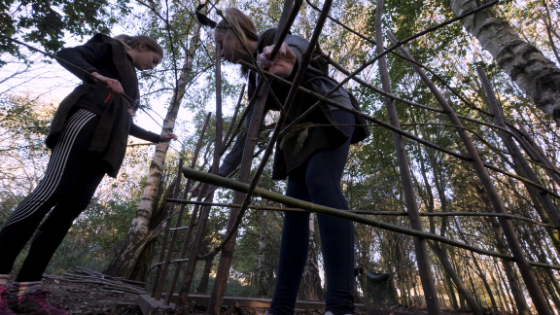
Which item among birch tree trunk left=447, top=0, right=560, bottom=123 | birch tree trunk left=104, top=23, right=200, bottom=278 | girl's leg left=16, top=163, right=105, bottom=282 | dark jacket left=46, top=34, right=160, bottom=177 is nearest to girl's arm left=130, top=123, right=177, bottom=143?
dark jacket left=46, top=34, right=160, bottom=177

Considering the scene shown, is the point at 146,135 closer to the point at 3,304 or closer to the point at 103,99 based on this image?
the point at 103,99

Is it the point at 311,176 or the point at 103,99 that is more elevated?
the point at 103,99

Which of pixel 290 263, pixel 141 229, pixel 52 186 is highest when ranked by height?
pixel 141 229

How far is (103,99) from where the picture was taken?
1.53m

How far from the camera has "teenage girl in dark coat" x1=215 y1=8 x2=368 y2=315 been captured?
0.89 meters

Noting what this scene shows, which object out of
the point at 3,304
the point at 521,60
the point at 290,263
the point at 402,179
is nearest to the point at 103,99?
the point at 3,304

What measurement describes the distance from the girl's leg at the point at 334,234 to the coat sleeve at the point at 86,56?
129 centimetres

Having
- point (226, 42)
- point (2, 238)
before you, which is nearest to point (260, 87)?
point (226, 42)

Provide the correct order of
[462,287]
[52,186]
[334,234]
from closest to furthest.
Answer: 1. [334,234]
2. [52,186]
3. [462,287]

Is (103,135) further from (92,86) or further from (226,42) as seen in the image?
(226,42)

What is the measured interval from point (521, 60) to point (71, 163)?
3.24 metres

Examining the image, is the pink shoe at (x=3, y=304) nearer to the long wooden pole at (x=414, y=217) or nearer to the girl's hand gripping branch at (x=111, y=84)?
the girl's hand gripping branch at (x=111, y=84)

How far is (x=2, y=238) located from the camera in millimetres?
A: 1191

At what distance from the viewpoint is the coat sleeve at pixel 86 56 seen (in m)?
1.44
